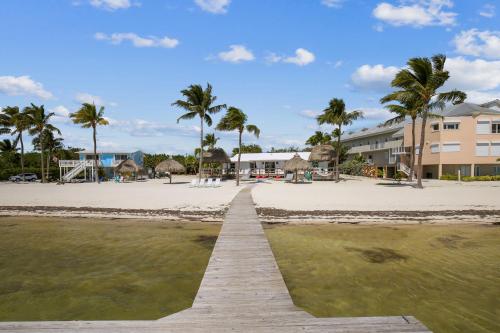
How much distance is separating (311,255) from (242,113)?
26804mm

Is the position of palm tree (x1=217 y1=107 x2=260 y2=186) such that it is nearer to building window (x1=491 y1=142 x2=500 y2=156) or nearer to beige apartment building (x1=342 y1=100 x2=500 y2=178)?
beige apartment building (x1=342 y1=100 x2=500 y2=178)

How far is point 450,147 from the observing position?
4012 cm

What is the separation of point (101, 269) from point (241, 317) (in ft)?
16.6

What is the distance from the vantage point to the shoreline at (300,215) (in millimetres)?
14219

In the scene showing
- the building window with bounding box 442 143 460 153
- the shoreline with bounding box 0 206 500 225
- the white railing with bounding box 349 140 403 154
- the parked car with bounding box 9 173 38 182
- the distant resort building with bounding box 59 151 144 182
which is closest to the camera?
the shoreline with bounding box 0 206 500 225

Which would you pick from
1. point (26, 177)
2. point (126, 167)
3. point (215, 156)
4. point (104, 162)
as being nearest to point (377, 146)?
point (215, 156)

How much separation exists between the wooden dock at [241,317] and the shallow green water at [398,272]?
3.20 ft

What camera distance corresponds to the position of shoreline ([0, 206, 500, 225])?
560 inches

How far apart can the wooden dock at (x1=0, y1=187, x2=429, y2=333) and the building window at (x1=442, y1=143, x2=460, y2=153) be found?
40096 millimetres

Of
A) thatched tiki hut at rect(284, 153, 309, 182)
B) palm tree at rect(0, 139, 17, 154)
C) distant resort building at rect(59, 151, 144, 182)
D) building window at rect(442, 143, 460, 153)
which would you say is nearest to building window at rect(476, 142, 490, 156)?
building window at rect(442, 143, 460, 153)

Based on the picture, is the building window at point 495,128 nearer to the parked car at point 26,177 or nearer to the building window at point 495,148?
the building window at point 495,148

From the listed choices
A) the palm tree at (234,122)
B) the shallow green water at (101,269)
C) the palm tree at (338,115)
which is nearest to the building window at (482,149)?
the palm tree at (338,115)

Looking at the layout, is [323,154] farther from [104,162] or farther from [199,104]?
[104,162]

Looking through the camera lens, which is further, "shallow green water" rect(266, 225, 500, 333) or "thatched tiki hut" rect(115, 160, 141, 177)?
"thatched tiki hut" rect(115, 160, 141, 177)
